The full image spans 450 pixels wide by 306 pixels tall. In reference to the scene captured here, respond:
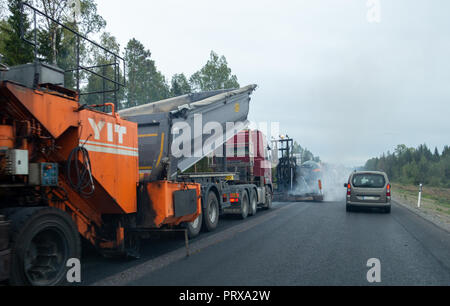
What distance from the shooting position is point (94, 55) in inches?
1065

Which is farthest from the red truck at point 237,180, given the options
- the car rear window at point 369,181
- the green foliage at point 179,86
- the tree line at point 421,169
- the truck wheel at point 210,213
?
the tree line at point 421,169

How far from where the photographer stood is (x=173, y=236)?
7.89m

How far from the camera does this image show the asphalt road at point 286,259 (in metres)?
4.62

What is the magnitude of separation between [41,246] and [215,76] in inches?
1558

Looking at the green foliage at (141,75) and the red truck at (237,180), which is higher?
the green foliage at (141,75)

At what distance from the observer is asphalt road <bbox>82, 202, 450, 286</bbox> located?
15.2 ft

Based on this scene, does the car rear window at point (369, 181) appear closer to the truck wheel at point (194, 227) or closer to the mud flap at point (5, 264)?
the truck wheel at point (194, 227)

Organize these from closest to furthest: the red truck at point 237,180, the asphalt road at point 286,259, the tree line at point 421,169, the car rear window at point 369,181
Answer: the asphalt road at point 286,259
the red truck at point 237,180
the car rear window at point 369,181
the tree line at point 421,169

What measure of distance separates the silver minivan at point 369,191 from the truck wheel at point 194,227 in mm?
7152

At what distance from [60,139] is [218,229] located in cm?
545

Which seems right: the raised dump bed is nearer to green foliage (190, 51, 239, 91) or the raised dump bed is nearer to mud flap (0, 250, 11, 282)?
mud flap (0, 250, 11, 282)

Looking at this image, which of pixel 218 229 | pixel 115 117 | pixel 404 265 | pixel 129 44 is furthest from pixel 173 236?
pixel 129 44

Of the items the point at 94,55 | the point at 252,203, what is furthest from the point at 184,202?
the point at 94,55
